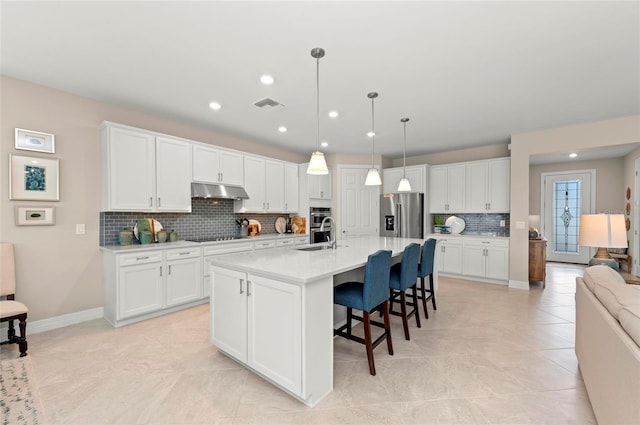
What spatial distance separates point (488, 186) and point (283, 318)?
492 centimetres

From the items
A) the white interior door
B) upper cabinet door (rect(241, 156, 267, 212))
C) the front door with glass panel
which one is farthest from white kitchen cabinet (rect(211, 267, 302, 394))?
the front door with glass panel

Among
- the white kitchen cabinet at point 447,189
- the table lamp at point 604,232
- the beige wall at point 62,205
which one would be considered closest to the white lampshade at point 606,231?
the table lamp at point 604,232

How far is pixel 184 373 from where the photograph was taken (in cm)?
223

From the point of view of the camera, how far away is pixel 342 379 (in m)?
2.14

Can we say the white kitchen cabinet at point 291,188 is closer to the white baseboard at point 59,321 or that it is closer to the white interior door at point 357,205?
the white interior door at point 357,205

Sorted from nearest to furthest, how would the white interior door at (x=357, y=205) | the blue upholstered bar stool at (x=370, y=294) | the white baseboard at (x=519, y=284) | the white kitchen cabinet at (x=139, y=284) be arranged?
the blue upholstered bar stool at (x=370, y=294), the white kitchen cabinet at (x=139, y=284), the white baseboard at (x=519, y=284), the white interior door at (x=357, y=205)

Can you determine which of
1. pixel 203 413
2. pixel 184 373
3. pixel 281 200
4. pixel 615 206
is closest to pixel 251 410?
pixel 203 413

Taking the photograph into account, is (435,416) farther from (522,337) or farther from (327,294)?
(522,337)

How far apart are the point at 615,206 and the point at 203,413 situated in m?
8.58

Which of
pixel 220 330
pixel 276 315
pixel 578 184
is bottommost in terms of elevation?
pixel 220 330

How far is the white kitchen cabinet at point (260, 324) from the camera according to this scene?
1.84m

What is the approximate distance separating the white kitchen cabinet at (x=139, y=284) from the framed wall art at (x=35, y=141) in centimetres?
140

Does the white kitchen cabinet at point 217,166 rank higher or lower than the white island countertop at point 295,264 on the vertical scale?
higher

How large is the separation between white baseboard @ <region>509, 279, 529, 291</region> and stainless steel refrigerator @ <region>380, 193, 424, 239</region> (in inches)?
66.5
